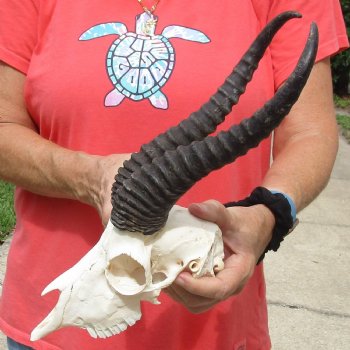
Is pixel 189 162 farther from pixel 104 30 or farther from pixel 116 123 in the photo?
pixel 104 30

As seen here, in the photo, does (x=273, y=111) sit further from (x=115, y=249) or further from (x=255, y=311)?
(x=255, y=311)

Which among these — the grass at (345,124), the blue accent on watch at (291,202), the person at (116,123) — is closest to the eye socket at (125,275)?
the person at (116,123)

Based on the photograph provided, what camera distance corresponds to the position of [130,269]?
1706mm

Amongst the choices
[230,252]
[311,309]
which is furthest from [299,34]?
[311,309]

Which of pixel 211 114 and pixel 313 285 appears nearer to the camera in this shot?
pixel 211 114

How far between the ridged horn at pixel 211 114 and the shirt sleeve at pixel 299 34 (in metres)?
0.59

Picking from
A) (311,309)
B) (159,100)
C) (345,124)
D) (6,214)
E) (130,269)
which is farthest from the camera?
(345,124)

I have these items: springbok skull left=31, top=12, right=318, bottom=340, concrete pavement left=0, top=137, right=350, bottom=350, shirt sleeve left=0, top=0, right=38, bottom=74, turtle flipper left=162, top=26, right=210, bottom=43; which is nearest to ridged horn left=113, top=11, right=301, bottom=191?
springbok skull left=31, top=12, right=318, bottom=340

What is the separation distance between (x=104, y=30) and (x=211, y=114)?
70cm

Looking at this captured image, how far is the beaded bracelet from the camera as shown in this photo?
6.13ft

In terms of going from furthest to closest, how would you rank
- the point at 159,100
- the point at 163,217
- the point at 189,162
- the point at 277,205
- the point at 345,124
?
the point at 345,124, the point at 159,100, the point at 277,205, the point at 163,217, the point at 189,162

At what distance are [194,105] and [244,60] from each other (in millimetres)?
473

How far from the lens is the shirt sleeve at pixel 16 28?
2070mm

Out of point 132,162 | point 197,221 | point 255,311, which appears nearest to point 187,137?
point 132,162
